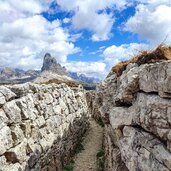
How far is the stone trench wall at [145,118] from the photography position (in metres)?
12.1

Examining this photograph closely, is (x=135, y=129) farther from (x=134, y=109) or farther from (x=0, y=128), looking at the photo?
(x=0, y=128)

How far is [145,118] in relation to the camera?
44.4 feet

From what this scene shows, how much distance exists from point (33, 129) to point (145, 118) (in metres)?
9.34

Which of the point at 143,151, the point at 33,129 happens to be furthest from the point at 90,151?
the point at 143,151

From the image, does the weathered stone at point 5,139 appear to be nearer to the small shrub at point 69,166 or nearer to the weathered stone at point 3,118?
the weathered stone at point 3,118

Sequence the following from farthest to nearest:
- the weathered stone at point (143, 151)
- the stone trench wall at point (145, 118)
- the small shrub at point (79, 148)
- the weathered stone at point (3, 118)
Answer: the small shrub at point (79, 148), the weathered stone at point (3, 118), the stone trench wall at point (145, 118), the weathered stone at point (143, 151)

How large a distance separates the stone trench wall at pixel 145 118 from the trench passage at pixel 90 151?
33.6 ft

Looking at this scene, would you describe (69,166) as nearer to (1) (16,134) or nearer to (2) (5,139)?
(1) (16,134)

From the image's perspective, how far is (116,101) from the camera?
17438mm

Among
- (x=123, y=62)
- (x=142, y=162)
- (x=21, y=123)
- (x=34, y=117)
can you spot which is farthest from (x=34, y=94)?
(x=142, y=162)

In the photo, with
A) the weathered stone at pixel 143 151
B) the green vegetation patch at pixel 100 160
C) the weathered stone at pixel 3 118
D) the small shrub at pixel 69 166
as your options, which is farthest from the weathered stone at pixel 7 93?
the green vegetation patch at pixel 100 160

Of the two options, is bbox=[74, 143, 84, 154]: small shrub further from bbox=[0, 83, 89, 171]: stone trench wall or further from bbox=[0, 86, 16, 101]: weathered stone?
bbox=[0, 86, 16, 101]: weathered stone

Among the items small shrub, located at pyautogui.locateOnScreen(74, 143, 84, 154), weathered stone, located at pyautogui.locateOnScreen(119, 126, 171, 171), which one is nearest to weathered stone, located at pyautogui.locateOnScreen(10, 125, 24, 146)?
weathered stone, located at pyautogui.locateOnScreen(119, 126, 171, 171)

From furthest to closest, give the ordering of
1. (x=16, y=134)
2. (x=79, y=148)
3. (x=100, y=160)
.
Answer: (x=79, y=148) → (x=100, y=160) → (x=16, y=134)
